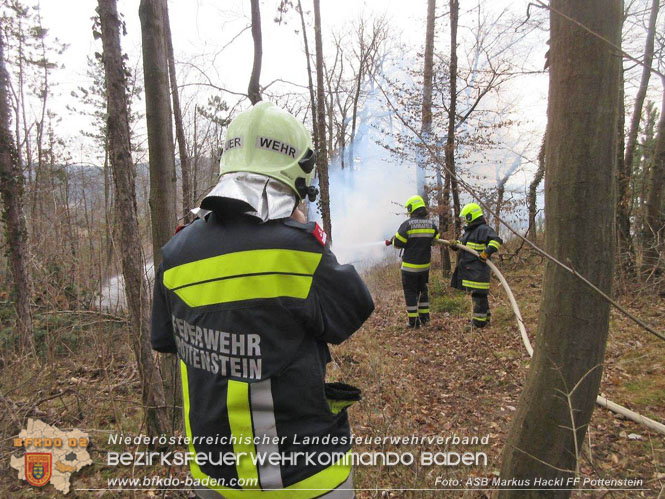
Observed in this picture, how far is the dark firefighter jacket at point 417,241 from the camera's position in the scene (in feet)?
22.5

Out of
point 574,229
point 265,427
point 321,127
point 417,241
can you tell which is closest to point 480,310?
point 417,241

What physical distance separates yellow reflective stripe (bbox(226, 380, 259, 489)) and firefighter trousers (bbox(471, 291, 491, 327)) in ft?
19.4

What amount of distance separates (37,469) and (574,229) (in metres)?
4.31

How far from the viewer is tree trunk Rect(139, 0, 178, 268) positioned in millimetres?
2830

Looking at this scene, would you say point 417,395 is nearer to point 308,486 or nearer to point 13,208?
point 308,486

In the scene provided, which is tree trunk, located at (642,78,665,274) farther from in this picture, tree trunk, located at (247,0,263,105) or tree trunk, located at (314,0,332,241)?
tree trunk, located at (314,0,332,241)

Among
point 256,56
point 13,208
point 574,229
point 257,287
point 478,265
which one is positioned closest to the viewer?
point 257,287

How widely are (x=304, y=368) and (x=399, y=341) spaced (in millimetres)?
5669

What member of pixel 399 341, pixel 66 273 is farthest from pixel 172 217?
pixel 399 341

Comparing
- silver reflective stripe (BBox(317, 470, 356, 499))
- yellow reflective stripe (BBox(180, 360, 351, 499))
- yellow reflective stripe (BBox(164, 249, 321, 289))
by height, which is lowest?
silver reflective stripe (BBox(317, 470, 356, 499))

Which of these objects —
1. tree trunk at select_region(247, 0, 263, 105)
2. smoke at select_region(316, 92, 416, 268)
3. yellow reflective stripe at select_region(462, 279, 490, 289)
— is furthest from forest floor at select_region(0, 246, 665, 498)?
smoke at select_region(316, 92, 416, 268)

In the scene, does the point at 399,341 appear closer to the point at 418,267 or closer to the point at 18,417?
the point at 418,267

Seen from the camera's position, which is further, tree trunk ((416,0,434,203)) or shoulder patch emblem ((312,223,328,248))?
tree trunk ((416,0,434,203))

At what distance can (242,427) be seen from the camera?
1.24 m
